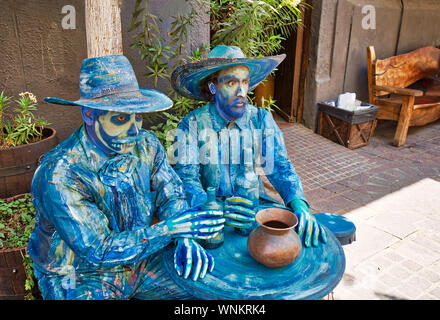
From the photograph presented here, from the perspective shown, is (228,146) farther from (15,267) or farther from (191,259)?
(15,267)

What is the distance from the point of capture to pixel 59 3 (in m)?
4.14

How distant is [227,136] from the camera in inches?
109

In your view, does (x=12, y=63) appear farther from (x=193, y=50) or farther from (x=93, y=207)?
(x=93, y=207)

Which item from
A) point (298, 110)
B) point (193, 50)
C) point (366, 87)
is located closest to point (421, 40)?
point (366, 87)

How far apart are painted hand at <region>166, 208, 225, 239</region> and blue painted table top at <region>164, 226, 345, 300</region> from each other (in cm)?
18

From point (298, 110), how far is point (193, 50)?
3.28 metres

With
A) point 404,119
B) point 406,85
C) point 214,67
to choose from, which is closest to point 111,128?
point 214,67

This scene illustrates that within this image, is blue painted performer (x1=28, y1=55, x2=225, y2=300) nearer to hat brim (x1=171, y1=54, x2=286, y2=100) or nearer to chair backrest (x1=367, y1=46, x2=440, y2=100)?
hat brim (x1=171, y1=54, x2=286, y2=100)

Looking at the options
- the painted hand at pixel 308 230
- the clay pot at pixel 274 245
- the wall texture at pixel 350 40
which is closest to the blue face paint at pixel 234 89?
the painted hand at pixel 308 230

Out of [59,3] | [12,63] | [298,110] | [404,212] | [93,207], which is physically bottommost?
[404,212]

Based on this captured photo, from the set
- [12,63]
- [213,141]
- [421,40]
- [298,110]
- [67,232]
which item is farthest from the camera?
[421,40]

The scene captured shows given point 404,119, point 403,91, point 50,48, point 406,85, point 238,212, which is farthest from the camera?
point 406,85

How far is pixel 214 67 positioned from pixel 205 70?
95 mm

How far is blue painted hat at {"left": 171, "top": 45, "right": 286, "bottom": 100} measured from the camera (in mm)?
2498
